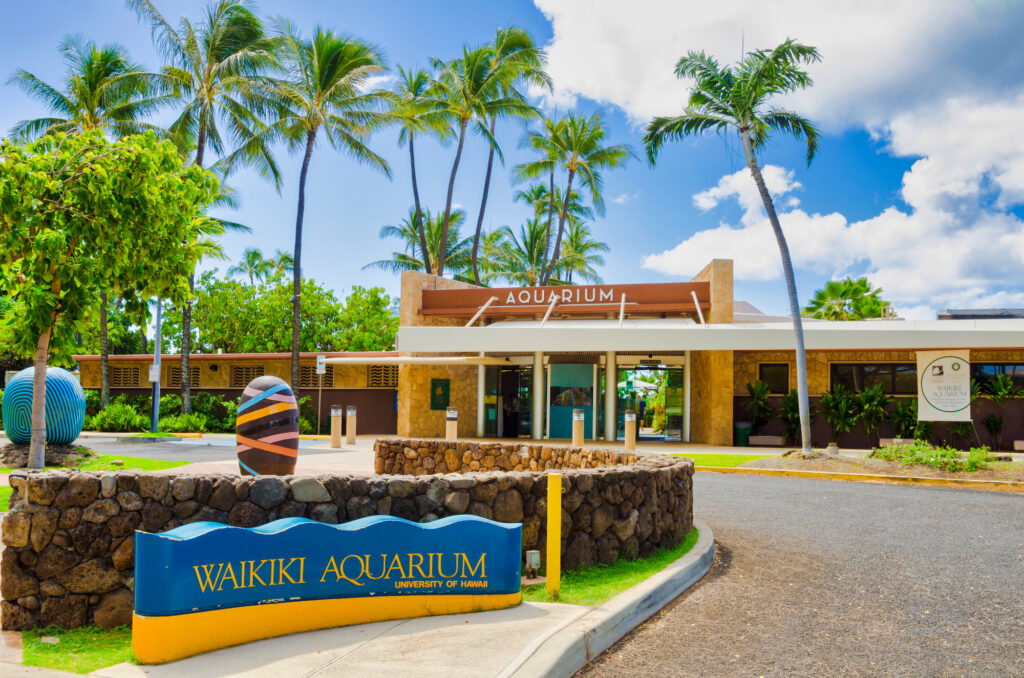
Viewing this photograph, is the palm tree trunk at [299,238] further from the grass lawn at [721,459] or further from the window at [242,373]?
the grass lawn at [721,459]

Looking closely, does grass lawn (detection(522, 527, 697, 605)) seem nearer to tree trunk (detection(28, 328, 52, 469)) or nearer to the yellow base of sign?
the yellow base of sign

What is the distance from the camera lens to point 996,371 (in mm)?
20234

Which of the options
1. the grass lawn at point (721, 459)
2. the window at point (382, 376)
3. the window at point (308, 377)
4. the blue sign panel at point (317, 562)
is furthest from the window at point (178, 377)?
the blue sign panel at point (317, 562)

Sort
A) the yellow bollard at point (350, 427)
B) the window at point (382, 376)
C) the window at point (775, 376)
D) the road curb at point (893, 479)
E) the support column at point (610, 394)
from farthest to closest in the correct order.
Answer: the window at point (382, 376), the window at point (775, 376), the support column at point (610, 394), the yellow bollard at point (350, 427), the road curb at point (893, 479)

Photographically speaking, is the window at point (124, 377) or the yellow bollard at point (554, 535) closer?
the yellow bollard at point (554, 535)

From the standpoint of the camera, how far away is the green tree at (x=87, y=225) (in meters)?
8.52

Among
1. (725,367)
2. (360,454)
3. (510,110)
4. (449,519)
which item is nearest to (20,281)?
(449,519)

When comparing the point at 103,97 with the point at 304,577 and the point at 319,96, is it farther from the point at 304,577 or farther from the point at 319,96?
the point at 304,577

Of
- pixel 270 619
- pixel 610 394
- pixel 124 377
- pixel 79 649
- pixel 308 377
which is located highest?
pixel 308 377

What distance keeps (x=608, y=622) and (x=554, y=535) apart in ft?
2.94

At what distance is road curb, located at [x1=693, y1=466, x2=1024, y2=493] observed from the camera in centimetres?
1285

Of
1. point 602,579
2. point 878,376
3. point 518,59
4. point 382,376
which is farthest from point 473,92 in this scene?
point 602,579

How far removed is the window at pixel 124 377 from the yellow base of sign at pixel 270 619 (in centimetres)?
2740

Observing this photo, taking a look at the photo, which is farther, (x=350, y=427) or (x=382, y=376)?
(x=382, y=376)
